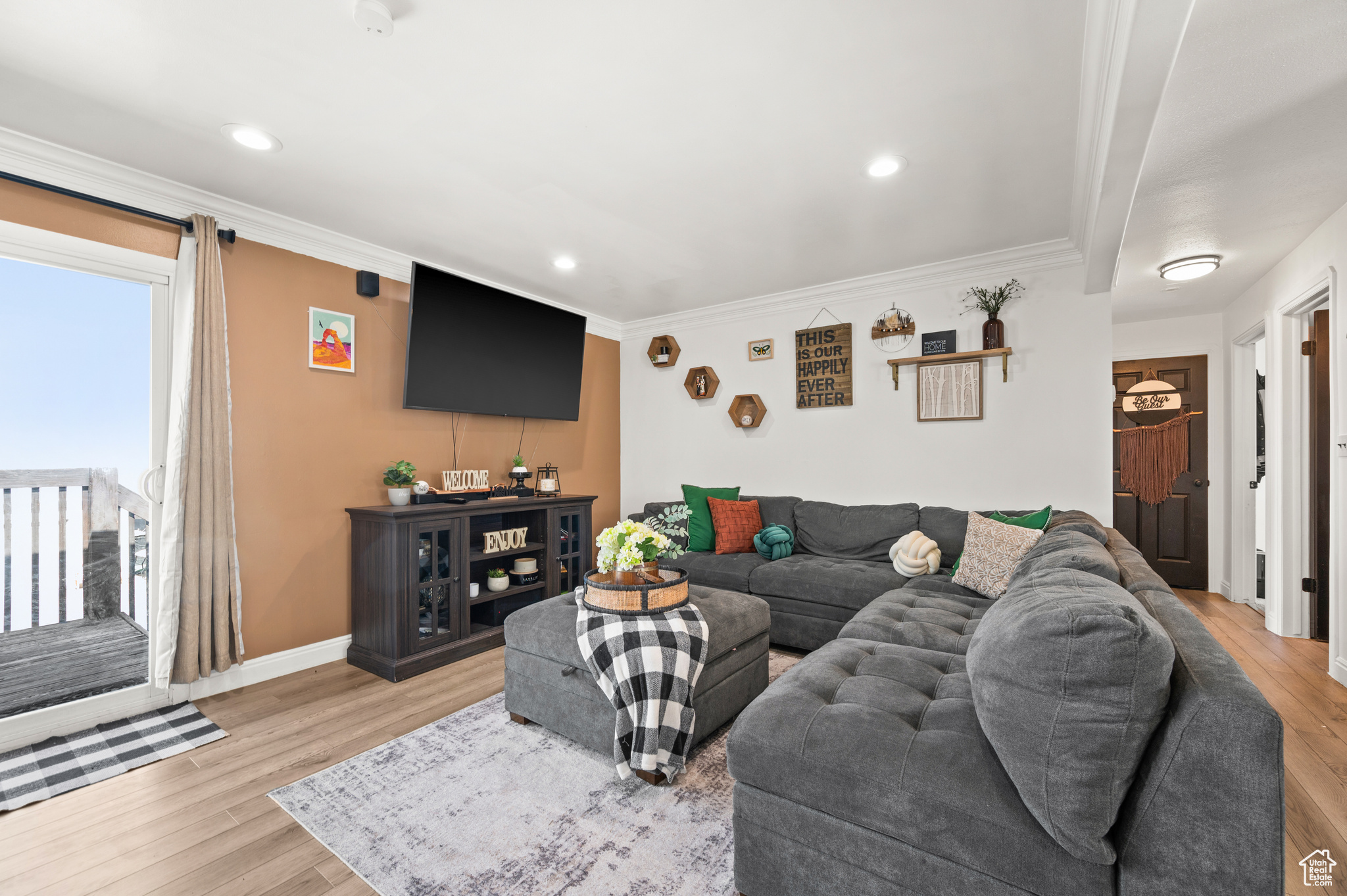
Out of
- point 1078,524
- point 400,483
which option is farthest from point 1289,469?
point 400,483

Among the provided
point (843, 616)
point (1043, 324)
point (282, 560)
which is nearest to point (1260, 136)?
point (1043, 324)

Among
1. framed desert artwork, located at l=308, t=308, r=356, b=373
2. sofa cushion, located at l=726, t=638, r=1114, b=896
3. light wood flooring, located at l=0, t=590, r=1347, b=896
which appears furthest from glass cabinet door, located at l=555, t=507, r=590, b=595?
sofa cushion, located at l=726, t=638, r=1114, b=896

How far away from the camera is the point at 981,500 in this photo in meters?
3.89

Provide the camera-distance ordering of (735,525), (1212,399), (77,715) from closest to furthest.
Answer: (77,715) < (735,525) < (1212,399)

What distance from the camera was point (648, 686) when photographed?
206 centimetres

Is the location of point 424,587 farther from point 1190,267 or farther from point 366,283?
point 1190,267

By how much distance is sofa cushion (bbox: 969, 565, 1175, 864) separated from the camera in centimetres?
106

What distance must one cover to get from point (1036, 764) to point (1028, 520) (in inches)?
94.6

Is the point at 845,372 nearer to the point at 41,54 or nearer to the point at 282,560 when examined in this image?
the point at 282,560

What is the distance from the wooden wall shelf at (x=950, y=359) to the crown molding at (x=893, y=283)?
0.47 meters

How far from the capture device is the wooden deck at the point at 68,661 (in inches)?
95.9

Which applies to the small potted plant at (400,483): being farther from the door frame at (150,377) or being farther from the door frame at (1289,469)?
the door frame at (1289,469)

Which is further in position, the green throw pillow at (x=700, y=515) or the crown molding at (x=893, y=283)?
the green throw pillow at (x=700, y=515)

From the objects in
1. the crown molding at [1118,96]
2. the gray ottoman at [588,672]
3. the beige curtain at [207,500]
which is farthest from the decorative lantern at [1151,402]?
the beige curtain at [207,500]
